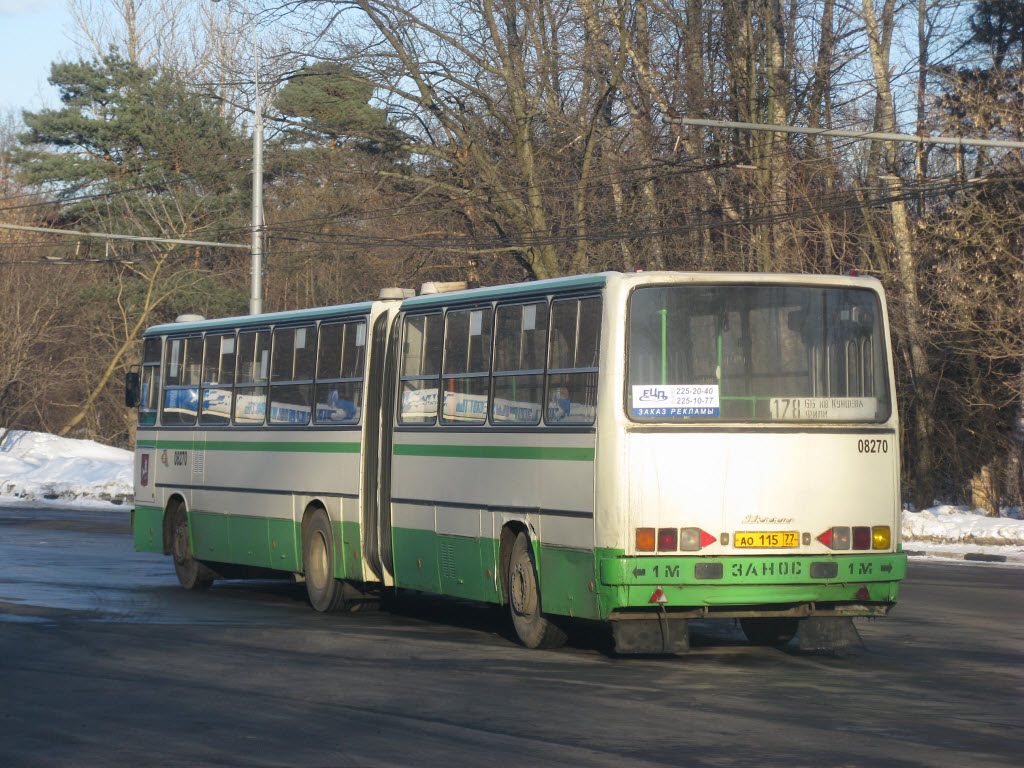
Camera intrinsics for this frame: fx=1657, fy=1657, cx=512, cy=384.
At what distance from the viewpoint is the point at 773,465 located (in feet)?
39.4

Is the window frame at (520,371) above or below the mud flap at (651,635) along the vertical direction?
above

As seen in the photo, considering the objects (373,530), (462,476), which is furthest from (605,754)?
(373,530)

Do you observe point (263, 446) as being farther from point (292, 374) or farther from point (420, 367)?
point (420, 367)

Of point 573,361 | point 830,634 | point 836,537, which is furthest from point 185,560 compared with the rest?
point 836,537

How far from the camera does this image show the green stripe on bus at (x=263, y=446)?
15.8m

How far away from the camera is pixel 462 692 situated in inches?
411

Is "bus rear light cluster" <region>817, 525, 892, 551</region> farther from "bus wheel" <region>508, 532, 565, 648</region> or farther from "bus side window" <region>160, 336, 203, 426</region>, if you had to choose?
"bus side window" <region>160, 336, 203, 426</region>

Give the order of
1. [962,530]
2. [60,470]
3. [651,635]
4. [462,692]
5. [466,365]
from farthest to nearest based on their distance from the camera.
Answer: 1. [60,470]
2. [962,530]
3. [466,365]
4. [651,635]
5. [462,692]

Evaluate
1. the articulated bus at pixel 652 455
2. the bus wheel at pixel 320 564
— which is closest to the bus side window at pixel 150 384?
the bus wheel at pixel 320 564

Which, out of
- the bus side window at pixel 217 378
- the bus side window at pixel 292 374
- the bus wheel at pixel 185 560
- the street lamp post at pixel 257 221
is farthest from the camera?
the street lamp post at pixel 257 221

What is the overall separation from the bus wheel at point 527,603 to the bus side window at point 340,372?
313 centimetres

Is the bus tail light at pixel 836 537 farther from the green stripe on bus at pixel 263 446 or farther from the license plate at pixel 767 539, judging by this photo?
the green stripe on bus at pixel 263 446

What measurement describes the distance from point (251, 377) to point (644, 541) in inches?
289

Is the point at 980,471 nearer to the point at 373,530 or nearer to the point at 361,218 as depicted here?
the point at 361,218
